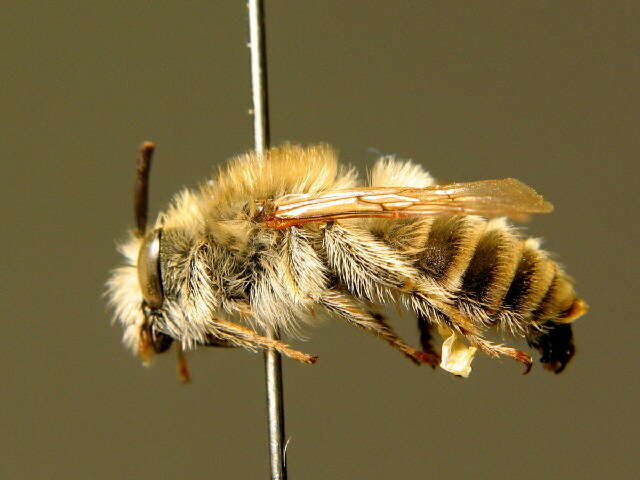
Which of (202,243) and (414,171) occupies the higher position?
(414,171)

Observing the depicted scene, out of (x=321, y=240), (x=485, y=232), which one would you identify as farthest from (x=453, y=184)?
(x=321, y=240)

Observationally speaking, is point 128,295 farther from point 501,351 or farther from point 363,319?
point 501,351

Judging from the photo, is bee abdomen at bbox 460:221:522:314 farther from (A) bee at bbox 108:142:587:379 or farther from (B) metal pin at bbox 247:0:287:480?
(B) metal pin at bbox 247:0:287:480

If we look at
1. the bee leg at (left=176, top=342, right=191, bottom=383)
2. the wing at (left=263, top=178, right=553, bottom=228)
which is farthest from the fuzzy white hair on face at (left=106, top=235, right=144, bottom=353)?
the wing at (left=263, top=178, right=553, bottom=228)

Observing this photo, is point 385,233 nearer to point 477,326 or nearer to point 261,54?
point 477,326

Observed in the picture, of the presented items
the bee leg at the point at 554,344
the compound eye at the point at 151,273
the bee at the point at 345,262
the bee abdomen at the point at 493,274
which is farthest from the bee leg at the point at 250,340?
the bee leg at the point at 554,344

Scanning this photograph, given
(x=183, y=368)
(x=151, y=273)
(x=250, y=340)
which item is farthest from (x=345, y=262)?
(x=183, y=368)
